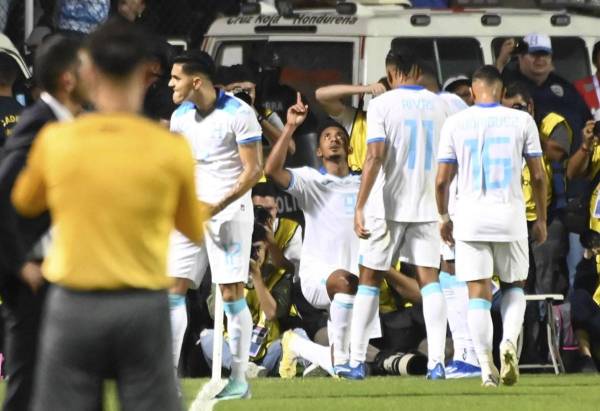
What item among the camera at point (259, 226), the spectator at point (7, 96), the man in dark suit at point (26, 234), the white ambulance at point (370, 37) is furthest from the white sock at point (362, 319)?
the man in dark suit at point (26, 234)

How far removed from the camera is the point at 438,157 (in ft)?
43.0

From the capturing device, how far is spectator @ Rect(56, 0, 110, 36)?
1636 cm

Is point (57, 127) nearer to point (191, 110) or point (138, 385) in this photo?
point (138, 385)

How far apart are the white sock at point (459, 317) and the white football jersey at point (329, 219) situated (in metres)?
0.68

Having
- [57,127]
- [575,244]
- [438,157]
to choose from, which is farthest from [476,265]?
[57,127]

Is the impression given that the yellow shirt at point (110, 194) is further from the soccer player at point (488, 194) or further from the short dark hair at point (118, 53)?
the soccer player at point (488, 194)

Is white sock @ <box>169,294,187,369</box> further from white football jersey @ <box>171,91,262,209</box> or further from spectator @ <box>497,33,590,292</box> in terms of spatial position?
spectator @ <box>497,33,590,292</box>

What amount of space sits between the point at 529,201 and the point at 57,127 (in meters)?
8.96

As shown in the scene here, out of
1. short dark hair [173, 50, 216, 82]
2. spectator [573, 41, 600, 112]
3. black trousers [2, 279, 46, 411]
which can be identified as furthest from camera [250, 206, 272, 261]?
black trousers [2, 279, 46, 411]

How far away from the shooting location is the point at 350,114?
1547cm

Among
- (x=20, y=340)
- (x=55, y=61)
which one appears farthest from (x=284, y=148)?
(x=20, y=340)

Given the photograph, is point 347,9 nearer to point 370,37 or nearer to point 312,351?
point 370,37

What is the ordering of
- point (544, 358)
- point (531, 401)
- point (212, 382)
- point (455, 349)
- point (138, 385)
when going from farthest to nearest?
point (544, 358)
point (455, 349)
point (212, 382)
point (531, 401)
point (138, 385)

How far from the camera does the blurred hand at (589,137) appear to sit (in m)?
15.2
